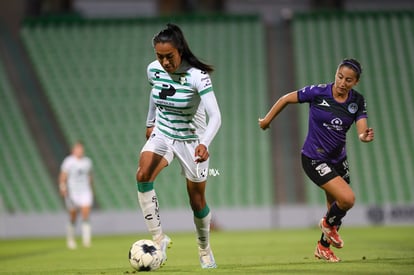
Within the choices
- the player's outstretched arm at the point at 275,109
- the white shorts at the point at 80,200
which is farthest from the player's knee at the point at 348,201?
the white shorts at the point at 80,200

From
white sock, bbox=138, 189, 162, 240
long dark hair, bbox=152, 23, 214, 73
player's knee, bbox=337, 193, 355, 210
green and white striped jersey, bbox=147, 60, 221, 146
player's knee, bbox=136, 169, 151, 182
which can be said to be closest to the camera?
long dark hair, bbox=152, 23, 214, 73

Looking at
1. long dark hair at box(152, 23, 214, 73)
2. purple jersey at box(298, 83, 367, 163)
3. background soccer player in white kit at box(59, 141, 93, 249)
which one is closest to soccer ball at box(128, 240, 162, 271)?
long dark hair at box(152, 23, 214, 73)

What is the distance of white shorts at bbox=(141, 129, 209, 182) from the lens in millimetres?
8682

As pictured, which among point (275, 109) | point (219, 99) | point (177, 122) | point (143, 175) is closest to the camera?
point (143, 175)

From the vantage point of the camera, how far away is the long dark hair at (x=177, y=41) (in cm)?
830

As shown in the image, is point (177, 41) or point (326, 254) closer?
point (177, 41)

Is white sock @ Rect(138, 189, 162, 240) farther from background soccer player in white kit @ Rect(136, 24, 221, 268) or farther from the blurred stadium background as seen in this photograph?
the blurred stadium background

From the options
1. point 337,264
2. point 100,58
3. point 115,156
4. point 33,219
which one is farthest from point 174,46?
point 100,58

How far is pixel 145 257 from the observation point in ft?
27.7

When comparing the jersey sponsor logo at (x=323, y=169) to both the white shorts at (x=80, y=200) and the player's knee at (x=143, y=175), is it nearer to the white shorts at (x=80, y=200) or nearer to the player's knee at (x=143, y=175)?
the player's knee at (x=143, y=175)

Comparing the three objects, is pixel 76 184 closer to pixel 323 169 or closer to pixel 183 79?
pixel 323 169

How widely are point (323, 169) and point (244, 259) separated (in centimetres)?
201

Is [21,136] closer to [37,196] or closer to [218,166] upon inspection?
[37,196]

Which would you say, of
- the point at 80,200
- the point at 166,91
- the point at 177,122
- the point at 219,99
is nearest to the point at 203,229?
the point at 177,122
